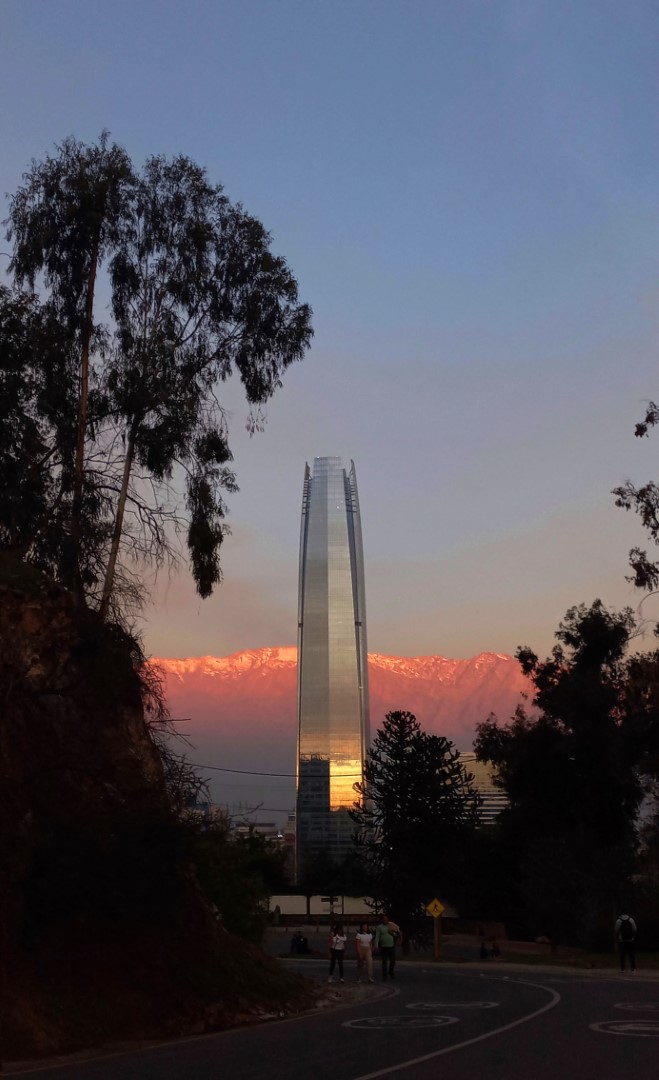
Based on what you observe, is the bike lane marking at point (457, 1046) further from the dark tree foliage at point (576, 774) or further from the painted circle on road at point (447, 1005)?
the dark tree foliage at point (576, 774)

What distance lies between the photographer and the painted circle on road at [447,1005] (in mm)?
20609

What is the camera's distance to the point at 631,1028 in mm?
15820

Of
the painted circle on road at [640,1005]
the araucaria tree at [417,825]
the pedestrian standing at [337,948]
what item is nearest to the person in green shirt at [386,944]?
the pedestrian standing at [337,948]

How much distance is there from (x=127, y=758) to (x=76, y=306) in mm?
13620

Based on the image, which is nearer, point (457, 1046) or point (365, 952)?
point (457, 1046)

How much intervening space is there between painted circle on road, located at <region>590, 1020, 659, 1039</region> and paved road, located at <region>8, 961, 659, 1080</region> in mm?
14

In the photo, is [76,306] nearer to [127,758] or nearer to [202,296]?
[202,296]

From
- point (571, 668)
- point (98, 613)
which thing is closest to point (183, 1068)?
point (98, 613)

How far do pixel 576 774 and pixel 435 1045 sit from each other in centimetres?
4429

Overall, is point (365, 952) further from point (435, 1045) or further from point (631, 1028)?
point (435, 1045)

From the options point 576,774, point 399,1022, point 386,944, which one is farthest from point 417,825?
point 399,1022

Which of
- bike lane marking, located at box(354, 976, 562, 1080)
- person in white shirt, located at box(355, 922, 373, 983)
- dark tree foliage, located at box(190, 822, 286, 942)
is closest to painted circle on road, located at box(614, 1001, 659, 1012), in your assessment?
bike lane marking, located at box(354, 976, 562, 1080)

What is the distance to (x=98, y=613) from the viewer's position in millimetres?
25625

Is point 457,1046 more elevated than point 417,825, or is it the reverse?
point 417,825
